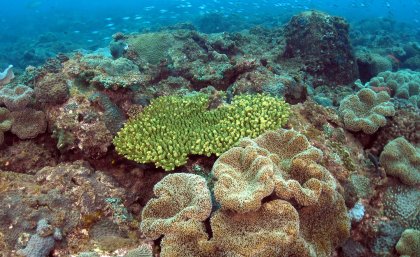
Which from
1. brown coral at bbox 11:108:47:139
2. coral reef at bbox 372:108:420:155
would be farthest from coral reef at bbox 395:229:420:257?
brown coral at bbox 11:108:47:139

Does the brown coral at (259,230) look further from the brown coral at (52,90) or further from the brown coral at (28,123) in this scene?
the brown coral at (28,123)

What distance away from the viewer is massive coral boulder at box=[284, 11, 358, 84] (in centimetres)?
1169

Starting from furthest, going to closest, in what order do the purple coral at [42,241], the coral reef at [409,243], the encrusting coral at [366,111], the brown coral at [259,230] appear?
the encrusting coral at [366,111]
the coral reef at [409,243]
the purple coral at [42,241]
the brown coral at [259,230]

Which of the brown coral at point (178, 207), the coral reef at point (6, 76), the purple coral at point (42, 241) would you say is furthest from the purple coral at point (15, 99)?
the brown coral at point (178, 207)

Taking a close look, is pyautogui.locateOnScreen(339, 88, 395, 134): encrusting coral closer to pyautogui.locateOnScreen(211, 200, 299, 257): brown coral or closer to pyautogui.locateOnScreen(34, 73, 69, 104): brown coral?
pyautogui.locateOnScreen(211, 200, 299, 257): brown coral

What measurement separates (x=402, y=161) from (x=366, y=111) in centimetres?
127

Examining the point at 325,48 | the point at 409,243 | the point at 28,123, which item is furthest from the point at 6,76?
the point at 325,48

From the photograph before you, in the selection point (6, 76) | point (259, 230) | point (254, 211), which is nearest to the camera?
point (259, 230)

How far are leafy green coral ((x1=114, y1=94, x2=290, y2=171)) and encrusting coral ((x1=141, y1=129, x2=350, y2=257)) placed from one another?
93cm

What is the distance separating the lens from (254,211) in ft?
11.3

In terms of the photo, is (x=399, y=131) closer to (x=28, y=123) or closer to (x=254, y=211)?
(x=254, y=211)

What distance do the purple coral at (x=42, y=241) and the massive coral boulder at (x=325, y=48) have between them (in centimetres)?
1020

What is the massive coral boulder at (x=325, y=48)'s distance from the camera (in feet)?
38.3

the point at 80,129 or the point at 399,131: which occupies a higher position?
the point at 80,129
